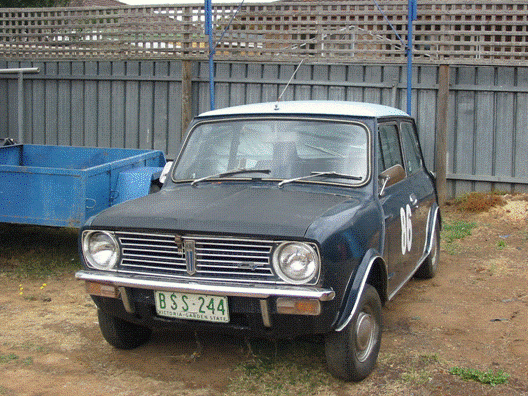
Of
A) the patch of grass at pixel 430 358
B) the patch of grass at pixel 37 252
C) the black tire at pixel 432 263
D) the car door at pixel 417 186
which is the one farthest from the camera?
the patch of grass at pixel 37 252

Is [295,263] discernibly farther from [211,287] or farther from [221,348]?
[221,348]

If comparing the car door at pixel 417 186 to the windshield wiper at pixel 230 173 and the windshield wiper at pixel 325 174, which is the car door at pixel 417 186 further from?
the windshield wiper at pixel 230 173

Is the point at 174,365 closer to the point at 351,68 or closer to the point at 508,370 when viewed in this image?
the point at 508,370

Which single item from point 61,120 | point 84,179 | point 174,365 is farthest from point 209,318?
point 61,120

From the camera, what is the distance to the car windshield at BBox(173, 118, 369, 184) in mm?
4742

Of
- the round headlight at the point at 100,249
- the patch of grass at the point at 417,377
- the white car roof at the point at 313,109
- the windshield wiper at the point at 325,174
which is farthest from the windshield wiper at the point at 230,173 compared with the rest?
the patch of grass at the point at 417,377

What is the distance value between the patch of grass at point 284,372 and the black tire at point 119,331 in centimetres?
81

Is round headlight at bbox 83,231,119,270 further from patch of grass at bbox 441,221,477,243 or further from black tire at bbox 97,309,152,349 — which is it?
patch of grass at bbox 441,221,477,243

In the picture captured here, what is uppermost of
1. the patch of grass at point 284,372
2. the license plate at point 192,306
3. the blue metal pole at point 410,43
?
the blue metal pole at point 410,43

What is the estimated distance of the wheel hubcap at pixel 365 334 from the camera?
4137 millimetres

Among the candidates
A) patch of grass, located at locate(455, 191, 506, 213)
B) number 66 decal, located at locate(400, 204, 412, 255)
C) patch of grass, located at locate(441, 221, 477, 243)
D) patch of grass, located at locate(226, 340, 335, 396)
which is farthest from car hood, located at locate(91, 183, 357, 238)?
patch of grass, located at locate(455, 191, 506, 213)

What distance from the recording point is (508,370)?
4.41 m

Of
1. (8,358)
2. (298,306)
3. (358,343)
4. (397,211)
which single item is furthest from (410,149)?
(8,358)

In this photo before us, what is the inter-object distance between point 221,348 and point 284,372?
→ 63cm
